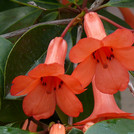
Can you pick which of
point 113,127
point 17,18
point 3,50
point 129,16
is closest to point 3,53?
point 3,50

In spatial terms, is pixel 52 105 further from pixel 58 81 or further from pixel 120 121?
pixel 120 121

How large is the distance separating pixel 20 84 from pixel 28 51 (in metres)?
0.17

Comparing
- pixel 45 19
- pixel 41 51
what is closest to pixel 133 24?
pixel 45 19

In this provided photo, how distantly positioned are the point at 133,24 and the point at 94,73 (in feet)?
2.62

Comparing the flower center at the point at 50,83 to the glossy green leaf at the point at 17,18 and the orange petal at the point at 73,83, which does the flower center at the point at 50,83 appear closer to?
the orange petal at the point at 73,83

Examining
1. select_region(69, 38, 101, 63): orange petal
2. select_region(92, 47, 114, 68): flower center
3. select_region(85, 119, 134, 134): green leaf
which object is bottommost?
select_region(85, 119, 134, 134): green leaf

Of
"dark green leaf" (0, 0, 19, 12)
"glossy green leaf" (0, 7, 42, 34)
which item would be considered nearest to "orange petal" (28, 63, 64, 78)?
"glossy green leaf" (0, 7, 42, 34)

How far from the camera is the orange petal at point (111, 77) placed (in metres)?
0.75

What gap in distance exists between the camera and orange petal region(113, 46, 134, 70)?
0.71 m

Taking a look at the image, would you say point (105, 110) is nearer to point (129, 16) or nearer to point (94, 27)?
point (94, 27)

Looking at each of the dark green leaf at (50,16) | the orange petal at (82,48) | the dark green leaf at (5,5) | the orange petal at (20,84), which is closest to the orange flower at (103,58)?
the orange petal at (82,48)

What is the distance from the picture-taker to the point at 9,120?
3.05 ft

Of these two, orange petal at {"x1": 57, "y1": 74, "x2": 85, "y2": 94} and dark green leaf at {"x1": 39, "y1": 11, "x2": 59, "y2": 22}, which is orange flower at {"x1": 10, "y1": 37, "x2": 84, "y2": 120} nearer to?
orange petal at {"x1": 57, "y1": 74, "x2": 85, "y2": 94}

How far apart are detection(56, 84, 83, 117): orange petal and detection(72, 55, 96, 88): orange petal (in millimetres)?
43
